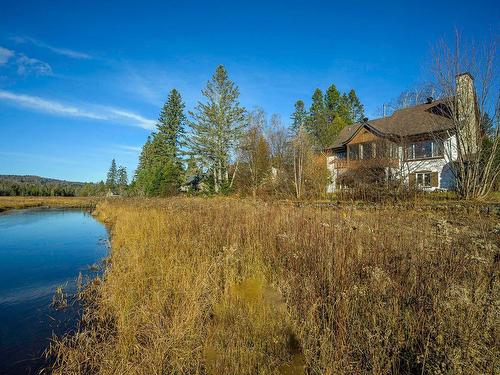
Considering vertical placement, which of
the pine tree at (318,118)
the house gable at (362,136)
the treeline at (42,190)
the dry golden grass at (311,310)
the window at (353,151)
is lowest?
the dry golden grass at (311,310)

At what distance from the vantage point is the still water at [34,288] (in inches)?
155

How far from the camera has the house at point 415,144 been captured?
1479cm

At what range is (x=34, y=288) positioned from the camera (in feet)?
21.5

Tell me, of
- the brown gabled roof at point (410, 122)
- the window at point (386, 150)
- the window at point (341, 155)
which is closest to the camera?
the window at point (386, 150)

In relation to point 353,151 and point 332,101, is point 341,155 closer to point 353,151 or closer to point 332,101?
point 353,151

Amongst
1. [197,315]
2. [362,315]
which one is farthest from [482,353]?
[197,315]

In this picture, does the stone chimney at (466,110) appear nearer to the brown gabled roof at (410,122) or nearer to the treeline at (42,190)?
the brown gabled roof at (410,122)

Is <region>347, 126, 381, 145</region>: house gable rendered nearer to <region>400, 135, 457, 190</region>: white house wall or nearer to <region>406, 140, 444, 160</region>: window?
<region>406, 140, 444, 160</region>: window

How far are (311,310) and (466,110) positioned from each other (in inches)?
660

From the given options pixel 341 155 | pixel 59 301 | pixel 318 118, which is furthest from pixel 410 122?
pixel 59 301

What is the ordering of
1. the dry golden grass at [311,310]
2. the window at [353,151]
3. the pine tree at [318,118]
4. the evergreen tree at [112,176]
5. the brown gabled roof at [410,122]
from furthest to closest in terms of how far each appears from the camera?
the evergreen tree at [112,176]
the pine tree at [318,118]
the window at [353,151]
the brown gabled roof at [410,122]
the dry golden grass at [311,310]

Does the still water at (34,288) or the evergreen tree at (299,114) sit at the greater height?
the evergreen tree at (299,114)

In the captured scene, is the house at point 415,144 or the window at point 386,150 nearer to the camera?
the house at point 415,144

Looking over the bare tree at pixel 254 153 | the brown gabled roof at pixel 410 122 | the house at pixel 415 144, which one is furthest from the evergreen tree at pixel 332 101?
the bare tree at pixel 254 153
